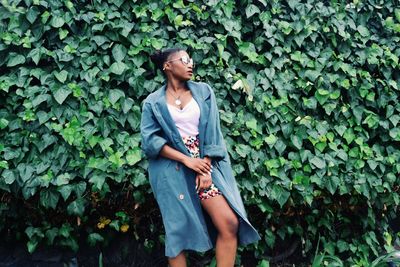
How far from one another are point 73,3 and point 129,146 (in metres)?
1.19

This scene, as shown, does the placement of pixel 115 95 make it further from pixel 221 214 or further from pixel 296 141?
pixel 296 141

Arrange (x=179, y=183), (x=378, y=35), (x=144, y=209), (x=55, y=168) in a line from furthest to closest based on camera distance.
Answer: (x=378, y=35)
(x=144, y=209)
(x=55, y=168)
(x=179, y=183)

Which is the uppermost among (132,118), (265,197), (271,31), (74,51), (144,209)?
(271,31)

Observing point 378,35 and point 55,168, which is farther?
point 378,35

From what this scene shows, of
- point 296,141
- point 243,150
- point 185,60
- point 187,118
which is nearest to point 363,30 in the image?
point 296,141

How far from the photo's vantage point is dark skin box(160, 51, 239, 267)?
340 cm

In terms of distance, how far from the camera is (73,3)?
434 cm

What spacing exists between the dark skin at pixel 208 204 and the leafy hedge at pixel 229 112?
2.64 feet

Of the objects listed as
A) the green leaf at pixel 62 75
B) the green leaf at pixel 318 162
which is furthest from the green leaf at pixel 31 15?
the green leaf at pixel 318 162

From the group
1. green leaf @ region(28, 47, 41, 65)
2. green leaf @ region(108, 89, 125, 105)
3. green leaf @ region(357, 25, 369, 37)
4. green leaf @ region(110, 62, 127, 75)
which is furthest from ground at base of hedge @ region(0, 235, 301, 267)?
green leaf @ region(357, 25, 369, 37)

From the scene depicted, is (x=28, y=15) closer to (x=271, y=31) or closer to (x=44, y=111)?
(x=44, y=111)

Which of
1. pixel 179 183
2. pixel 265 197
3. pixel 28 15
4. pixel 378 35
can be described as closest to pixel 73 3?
pixel 28 15

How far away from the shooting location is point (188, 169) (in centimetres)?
347

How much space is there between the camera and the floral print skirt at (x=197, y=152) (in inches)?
136
